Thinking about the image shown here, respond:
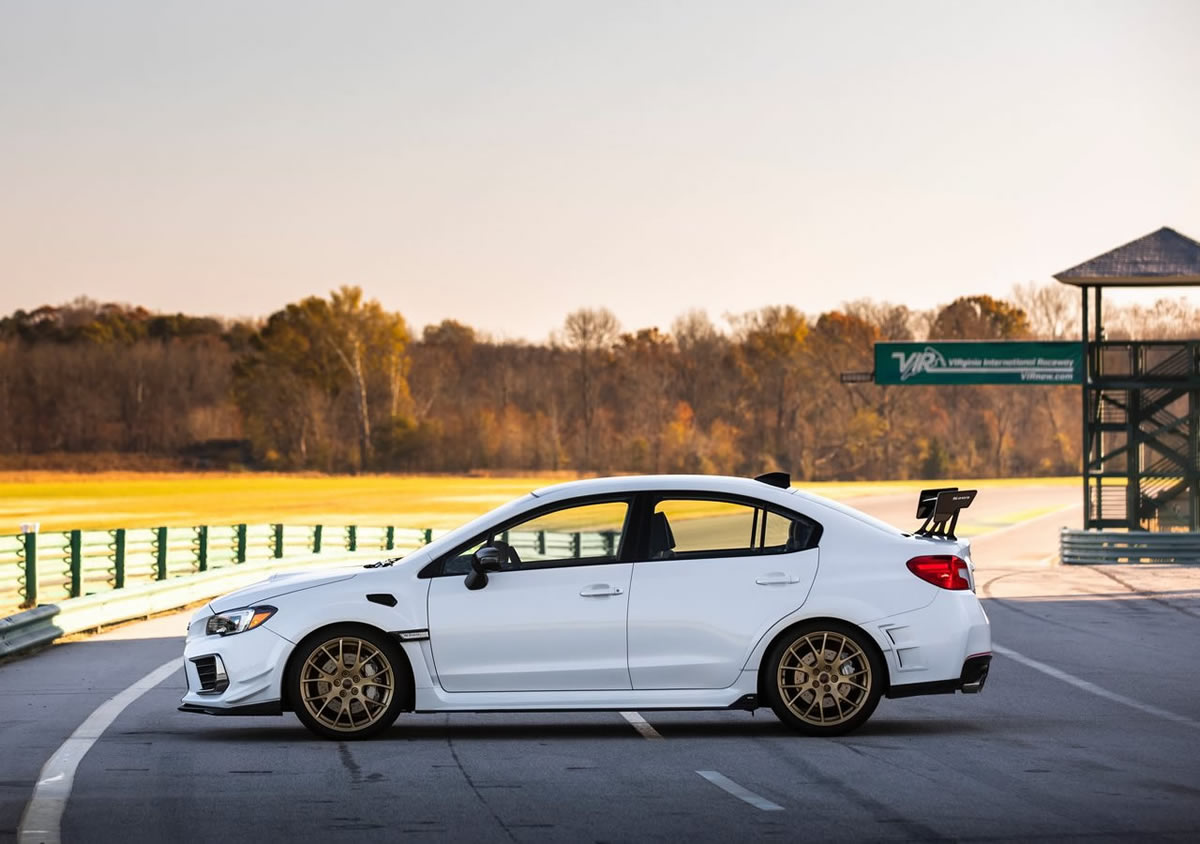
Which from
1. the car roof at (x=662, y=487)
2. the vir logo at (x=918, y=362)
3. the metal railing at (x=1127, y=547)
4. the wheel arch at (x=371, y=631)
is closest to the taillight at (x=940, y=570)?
the car roof at (x=662, y=487)

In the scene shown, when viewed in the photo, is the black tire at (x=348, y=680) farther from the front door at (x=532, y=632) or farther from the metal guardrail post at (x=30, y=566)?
the metal guardrail post at (x=30, y=566)

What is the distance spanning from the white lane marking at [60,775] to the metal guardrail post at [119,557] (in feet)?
33.2

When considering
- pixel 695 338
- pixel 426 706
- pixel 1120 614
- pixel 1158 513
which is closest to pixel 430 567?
pixel 426 706

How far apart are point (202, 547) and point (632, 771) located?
791 inches

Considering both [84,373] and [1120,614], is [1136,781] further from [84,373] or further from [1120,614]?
[84,373]

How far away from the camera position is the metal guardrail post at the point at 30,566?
21.3 m

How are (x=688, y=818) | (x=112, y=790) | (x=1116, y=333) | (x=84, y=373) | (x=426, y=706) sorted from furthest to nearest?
(x=84, y=373) < (x=1116, y=333) < (x=426, y=706) < (x=112, y=790) < (x=688, y=818)

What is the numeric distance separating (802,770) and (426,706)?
239 cm

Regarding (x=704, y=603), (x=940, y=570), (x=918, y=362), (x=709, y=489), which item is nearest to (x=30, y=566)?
(x=709, y=489)

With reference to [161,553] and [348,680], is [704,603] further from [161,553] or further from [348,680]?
[161,553]

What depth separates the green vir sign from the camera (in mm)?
43250

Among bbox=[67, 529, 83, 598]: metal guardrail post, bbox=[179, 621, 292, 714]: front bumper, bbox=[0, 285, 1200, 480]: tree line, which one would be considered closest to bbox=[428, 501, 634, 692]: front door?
bbox=[179, 621, 292, 714]: front bumper

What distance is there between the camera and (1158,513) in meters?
42.7

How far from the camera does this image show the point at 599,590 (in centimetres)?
1043
